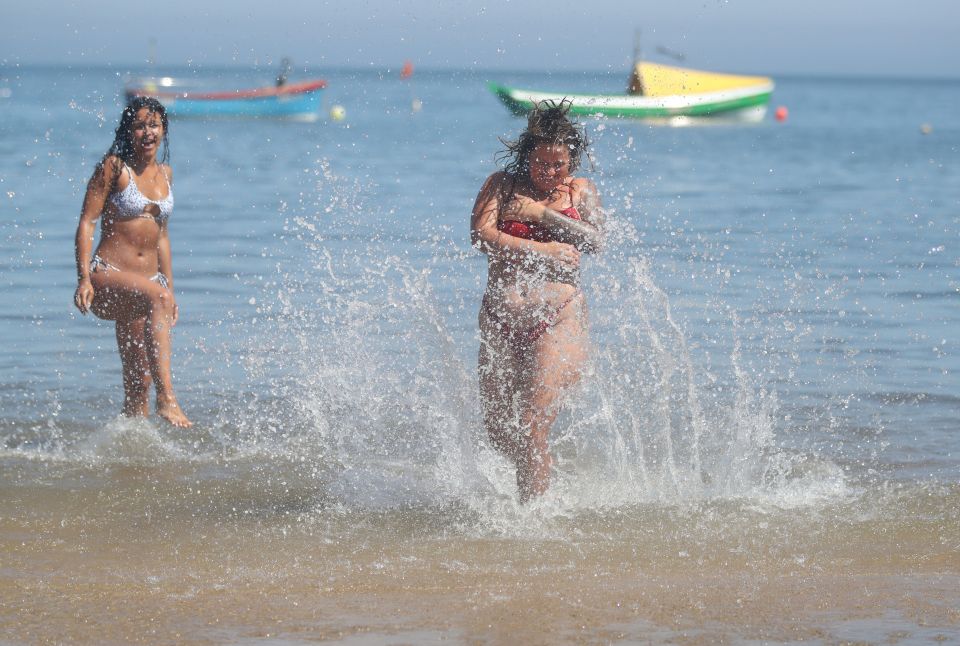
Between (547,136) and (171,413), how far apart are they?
2.84 meters

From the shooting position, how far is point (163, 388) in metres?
7.09

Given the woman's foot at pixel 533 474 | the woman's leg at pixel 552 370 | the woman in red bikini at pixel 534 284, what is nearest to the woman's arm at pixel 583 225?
the woman in red bikini at pixel 534 284

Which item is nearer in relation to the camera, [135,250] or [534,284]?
[534,284]

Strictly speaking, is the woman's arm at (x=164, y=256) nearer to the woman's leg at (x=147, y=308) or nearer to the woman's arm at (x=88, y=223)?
the woman's leg at (x=147, y=308)

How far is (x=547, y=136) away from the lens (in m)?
5.50

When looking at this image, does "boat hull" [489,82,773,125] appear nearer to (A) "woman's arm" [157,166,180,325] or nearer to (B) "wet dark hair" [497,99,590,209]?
(A) "woman's arm" [157,166,180,325]

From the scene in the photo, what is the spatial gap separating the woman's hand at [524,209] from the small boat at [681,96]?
1578 inches

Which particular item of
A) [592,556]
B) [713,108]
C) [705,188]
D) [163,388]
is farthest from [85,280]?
[713,108]

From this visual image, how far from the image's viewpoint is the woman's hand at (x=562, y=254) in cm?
545

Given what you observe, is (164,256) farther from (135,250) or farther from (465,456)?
(465,456)

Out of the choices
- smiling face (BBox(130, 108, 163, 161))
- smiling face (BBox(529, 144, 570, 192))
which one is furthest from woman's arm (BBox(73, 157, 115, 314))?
smiling face (BBox(529, 144, 570, 192))

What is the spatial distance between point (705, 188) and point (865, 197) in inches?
106

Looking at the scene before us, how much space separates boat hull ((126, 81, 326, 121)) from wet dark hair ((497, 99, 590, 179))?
46136 mm

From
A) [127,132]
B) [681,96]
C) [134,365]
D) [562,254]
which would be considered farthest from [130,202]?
[681,96]
